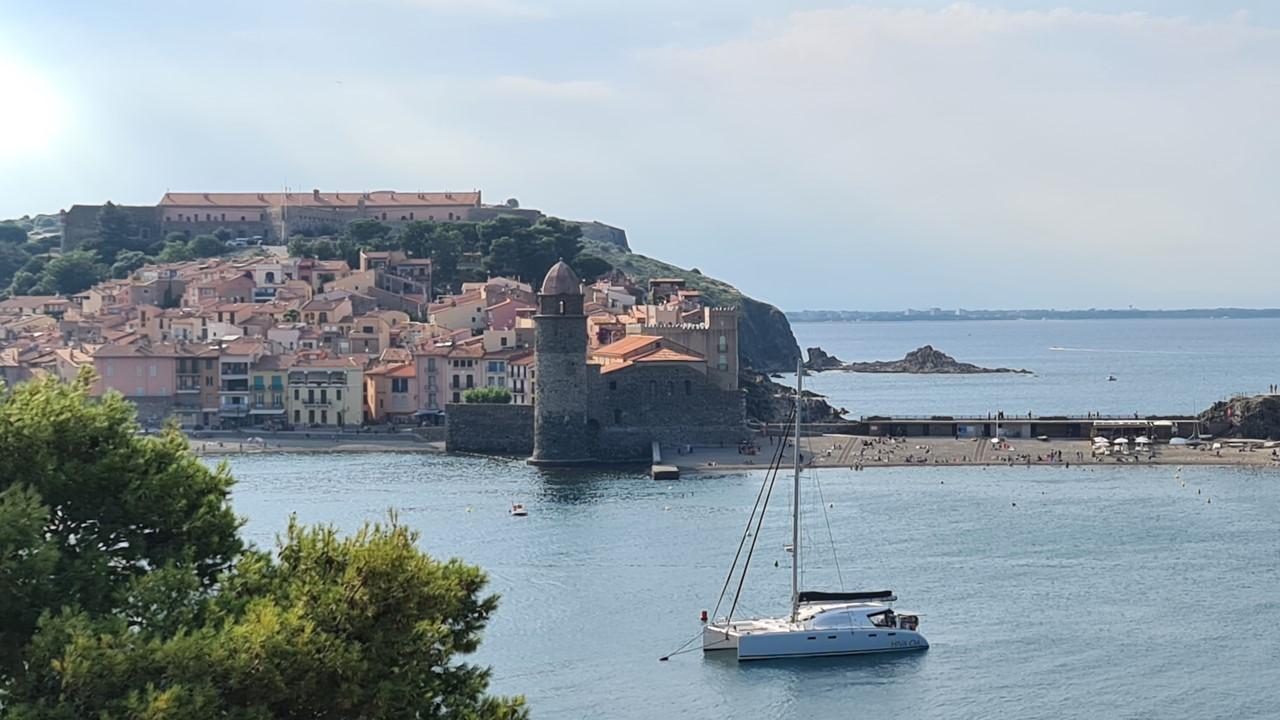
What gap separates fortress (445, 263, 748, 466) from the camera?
168 ft

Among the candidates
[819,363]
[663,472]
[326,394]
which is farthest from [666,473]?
[819,363]

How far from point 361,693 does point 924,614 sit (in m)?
18.4

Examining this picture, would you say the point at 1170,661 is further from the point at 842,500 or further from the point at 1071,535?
the point at 842,500

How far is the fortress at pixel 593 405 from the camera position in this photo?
168 feet

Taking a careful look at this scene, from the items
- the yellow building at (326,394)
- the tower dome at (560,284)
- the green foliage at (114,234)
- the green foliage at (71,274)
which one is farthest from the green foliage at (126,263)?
the tower dome at (560,284)

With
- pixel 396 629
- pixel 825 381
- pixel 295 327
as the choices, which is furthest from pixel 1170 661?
pixel 825 381

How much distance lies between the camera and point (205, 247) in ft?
307

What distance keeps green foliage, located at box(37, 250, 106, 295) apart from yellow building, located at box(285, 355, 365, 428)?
31746 millimetres

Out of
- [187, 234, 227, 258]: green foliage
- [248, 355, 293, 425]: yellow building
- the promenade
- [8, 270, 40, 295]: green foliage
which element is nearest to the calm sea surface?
the promenade

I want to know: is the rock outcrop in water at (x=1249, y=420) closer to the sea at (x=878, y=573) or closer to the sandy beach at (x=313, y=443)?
the sea at (x=878, y=573)

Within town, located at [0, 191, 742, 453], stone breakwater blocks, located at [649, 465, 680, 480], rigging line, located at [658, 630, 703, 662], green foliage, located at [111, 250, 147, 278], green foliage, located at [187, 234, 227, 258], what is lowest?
rigging line, located at [658, 630, 703, 662]

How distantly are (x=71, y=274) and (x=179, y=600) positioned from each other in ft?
264

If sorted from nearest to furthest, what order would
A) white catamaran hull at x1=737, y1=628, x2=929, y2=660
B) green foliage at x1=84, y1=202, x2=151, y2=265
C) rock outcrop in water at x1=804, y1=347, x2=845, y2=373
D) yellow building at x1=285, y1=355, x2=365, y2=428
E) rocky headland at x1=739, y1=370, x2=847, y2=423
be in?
1. white catamaran hull at x1=737, y1=628, x2=929, y2=660
2. rocky headland at x1=739, y1=370, x2=847, y2=423
3. yellow building at x1=285, y1=355, x2=365, y2=428
4. green foliage at x1=84, y1=202, x2=151, y2=265
5. rock outcrop in water at x1=804, y1=347, x2=845, y2=373

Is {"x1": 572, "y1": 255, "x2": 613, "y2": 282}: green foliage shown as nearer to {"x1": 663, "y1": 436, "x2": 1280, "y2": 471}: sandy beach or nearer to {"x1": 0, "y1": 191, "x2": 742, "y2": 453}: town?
{"x1": 0, "y1": 191, "x2": 742, "y2": 453}: town
